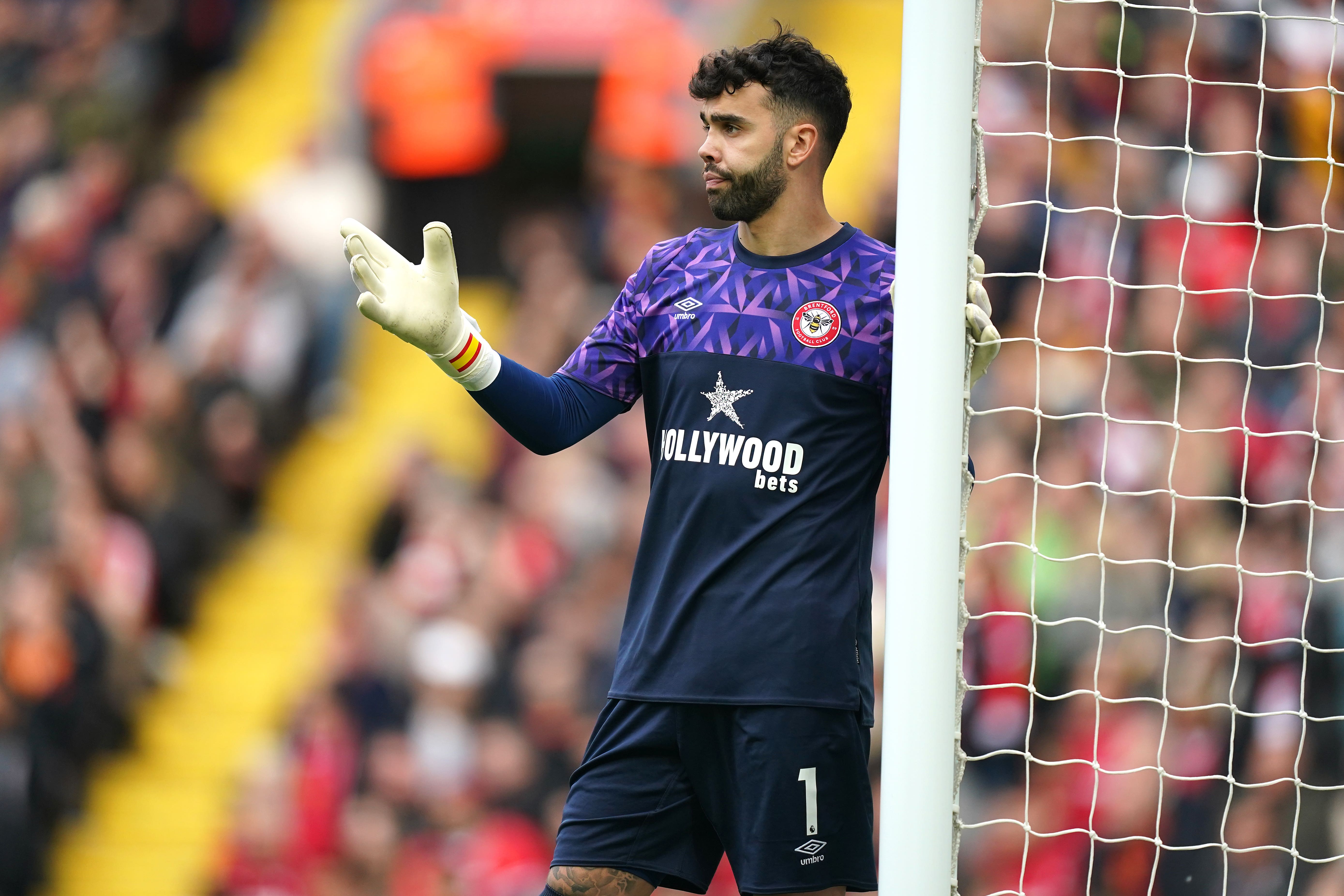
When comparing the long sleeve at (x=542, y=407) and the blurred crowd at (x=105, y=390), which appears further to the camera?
the blurred crowd at (x=105, y=390)

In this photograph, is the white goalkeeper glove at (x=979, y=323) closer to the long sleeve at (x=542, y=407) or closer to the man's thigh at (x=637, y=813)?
the long sleeve at (x=542, y=407)

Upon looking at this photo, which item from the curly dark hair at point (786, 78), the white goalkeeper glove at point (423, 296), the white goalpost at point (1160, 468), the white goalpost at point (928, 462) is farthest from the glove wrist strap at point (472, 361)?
the white goalpost at point (1160, 468)

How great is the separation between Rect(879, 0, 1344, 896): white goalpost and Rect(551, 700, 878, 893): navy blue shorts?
0.86 meters

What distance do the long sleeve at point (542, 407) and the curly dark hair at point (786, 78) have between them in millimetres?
579

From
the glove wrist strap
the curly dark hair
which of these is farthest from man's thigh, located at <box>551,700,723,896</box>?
the curly dark hair

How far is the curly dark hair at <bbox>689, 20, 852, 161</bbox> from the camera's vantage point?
2703 millimetres

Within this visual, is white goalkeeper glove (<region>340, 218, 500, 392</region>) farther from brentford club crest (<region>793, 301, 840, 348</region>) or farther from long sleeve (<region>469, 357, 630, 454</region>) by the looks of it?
brentford club crest (<region>793, 301, 840, 348</region>)

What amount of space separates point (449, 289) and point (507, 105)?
555 cm

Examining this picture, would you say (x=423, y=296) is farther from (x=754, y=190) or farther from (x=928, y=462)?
(x=928, y=462)

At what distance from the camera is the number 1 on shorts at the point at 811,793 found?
254cm

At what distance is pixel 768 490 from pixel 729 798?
1.77 ft

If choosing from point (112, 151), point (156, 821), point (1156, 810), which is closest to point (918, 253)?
point (1156, 810)

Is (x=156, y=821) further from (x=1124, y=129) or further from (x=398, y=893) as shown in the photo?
(x=1124, y=129)

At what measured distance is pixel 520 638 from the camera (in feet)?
19.4
